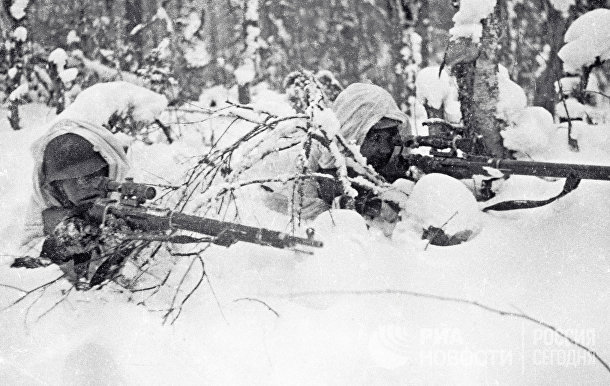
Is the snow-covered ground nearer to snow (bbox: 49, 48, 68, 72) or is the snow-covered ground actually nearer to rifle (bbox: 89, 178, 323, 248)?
rifle (bbox: 89, 178, 323, 248)

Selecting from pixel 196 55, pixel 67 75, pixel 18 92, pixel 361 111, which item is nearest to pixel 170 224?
pixel 361 111

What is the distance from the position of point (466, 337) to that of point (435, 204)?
3.90ft

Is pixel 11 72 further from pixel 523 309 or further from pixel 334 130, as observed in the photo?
pixel 523 309

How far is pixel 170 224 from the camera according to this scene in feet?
7.93

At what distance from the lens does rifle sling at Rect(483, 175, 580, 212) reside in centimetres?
279

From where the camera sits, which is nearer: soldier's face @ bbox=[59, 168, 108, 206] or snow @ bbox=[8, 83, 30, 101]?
soldier's face @ bbox=[59, 168, 108, 206]

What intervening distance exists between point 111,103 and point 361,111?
2348mm

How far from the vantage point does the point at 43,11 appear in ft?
46.7

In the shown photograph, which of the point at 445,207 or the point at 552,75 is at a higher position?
the point at 552,75

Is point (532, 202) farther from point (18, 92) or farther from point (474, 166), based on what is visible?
Result: point (18, 92)

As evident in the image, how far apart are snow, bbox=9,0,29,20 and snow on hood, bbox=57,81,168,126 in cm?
449

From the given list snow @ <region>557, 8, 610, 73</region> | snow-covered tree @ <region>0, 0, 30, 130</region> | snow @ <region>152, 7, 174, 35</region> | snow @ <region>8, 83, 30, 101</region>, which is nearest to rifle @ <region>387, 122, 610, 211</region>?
snow @ <region>557, 8, 610, 73</region>

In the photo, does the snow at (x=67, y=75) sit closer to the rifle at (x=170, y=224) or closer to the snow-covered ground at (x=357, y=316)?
the snow-covered ground at (x=357, y=316)

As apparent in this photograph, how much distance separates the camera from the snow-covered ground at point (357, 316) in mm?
1854
